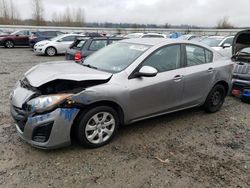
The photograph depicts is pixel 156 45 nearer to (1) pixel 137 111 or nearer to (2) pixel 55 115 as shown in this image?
(1) pixel 137 111

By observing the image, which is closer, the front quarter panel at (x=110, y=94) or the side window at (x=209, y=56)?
the front quarter panel at (x=110, y=94)

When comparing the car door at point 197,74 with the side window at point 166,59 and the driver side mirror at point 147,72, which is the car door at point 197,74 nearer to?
the side window at point 166,59

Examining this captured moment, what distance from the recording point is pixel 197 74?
14.8 feet

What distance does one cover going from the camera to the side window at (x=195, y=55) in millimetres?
4512

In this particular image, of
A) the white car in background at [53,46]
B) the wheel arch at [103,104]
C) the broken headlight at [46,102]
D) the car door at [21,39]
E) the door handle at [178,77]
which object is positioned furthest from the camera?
the car door at [21,39]

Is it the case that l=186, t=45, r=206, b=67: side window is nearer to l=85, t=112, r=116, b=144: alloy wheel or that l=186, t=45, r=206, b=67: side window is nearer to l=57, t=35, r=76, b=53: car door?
l=85, t=112, r=116, b=144: alloy wheel

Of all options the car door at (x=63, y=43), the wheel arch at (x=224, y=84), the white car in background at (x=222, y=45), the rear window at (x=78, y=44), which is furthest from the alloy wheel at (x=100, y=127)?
the car door at (x=63, y=43)

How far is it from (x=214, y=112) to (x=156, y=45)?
7.10 ft

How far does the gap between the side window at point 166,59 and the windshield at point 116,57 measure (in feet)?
0.69

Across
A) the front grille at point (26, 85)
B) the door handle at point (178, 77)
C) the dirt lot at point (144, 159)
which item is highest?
the door handle at point (178, 77)

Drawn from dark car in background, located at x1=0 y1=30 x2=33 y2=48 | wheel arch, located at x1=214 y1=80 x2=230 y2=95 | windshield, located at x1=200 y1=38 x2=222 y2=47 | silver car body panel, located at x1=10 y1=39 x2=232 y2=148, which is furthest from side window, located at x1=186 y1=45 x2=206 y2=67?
dark car in background, located at x1=0 y1=30 x2=33 y2=48

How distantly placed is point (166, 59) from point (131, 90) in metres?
0.98

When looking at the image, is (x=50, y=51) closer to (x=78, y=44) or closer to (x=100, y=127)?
(x=78, y=44)

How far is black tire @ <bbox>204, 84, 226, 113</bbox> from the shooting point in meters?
5.03
